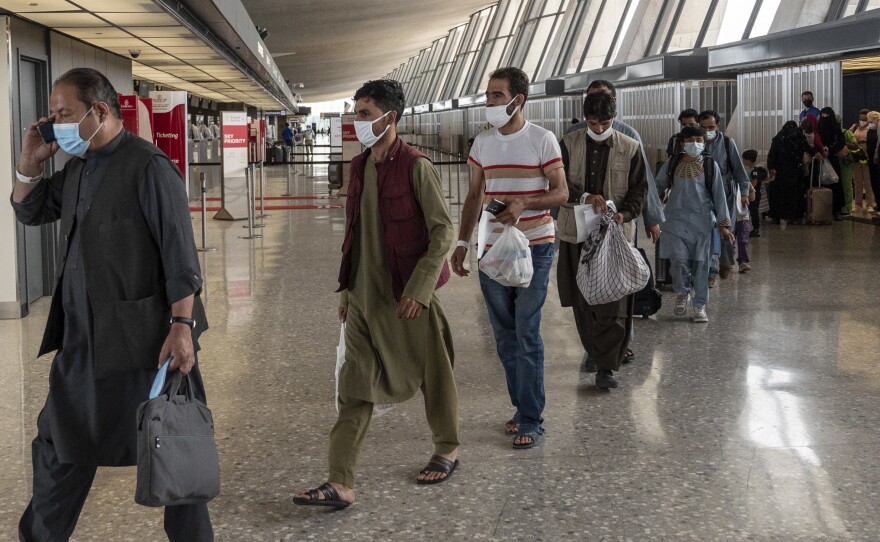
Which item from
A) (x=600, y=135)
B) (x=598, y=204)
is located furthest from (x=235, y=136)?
(x=598, y=204)

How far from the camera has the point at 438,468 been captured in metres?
4.33

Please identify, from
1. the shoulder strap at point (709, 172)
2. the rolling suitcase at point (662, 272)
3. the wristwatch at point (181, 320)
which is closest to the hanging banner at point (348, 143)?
the rolling suitcase at point (662, 272)

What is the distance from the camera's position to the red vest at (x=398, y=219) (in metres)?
4.06

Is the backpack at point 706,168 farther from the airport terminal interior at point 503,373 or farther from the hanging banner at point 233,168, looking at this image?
the hanging banner at point 233,168

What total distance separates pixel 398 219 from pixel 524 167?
992 mm

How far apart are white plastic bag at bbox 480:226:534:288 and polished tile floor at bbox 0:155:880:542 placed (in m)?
0.77

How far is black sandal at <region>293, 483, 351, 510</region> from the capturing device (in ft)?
12.9

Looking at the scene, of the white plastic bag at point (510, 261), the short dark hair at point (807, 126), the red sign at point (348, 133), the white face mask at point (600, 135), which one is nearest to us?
the white plastic bag at point (510, 261)

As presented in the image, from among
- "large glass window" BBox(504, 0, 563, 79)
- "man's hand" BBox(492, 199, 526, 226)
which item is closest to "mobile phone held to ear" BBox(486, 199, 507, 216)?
"man's hand" BBox(492, 199, 526, 226)

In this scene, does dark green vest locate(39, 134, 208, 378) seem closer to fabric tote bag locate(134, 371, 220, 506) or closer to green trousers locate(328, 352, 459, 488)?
fabric tote bag locate(134, 371, 220, 506)

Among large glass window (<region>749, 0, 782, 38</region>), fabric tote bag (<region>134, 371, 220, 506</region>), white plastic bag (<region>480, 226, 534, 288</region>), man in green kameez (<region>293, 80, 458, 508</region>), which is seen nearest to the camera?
fabric tote bag (<region>134, 371, 220, 506</region>)

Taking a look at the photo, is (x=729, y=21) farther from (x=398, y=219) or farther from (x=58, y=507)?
(x=58, y=507)

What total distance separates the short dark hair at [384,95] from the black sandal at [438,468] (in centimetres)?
138

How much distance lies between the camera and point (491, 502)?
408 centimetres
